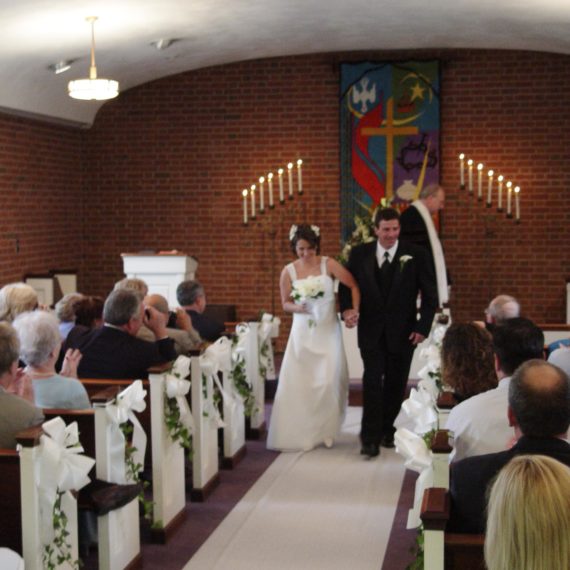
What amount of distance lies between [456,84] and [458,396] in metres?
8.12

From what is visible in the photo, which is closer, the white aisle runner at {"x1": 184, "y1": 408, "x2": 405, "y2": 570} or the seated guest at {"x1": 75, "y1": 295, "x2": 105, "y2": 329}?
the white aisle runner at {"x1": 184, "y1": 408, "x2": 405, "y2": 570}

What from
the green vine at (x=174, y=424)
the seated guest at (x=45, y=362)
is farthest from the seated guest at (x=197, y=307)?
the seated guest at (x=45, y=362)

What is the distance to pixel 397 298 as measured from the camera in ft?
24.5

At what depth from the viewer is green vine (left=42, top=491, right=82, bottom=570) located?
4109 millimetres

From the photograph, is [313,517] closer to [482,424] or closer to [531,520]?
[482,424]

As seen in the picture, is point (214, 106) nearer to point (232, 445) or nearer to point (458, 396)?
point (232, 445)

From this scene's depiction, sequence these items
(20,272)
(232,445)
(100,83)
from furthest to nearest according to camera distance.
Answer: (20,272)
(100,83)
(232,445)

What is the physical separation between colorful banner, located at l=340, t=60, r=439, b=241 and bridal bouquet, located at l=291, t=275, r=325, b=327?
4.91 m

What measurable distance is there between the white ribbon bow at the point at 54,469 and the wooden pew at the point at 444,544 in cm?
154

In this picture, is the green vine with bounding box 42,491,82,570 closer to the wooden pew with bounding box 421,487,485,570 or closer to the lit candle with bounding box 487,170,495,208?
the wooden pew with bounding box 421,487,485,570

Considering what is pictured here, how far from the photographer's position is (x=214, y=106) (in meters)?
12.9

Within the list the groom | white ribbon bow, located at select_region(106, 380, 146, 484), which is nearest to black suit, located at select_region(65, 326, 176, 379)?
white ribbon bow, located at select_region(106, 380, 146, 484)

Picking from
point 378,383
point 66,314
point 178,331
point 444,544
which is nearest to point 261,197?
point 378,383

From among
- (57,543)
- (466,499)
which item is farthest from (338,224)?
(466,499)
